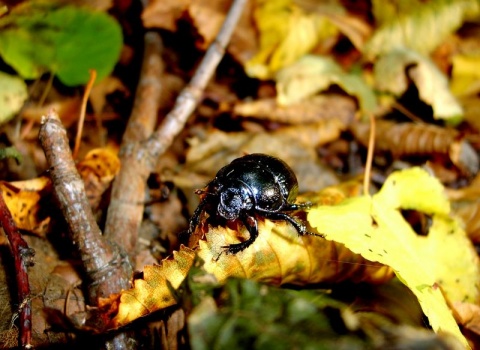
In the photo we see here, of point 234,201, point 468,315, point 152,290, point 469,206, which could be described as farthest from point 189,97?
point 468,315

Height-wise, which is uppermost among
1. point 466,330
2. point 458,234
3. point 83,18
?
point 83,18

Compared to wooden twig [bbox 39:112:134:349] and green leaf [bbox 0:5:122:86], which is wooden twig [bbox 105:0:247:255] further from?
green leaf [bbox 0:5:122:86]

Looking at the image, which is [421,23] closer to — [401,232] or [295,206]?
[401,232]

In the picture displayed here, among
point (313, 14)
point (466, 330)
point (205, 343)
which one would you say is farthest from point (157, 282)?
point (313, 14)

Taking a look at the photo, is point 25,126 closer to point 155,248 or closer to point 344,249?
point 155,248

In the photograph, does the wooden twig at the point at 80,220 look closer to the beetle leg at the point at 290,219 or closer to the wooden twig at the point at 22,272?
the wooden twig at the point at 22,272

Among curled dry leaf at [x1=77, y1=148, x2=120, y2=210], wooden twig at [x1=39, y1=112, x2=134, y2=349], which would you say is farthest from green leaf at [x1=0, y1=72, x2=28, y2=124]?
wooden twig at [x1=39, y1=112, x2=134, y2=349]

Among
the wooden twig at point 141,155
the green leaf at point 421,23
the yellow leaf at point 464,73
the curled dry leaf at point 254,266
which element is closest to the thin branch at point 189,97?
the wooden twig at point 141,155
